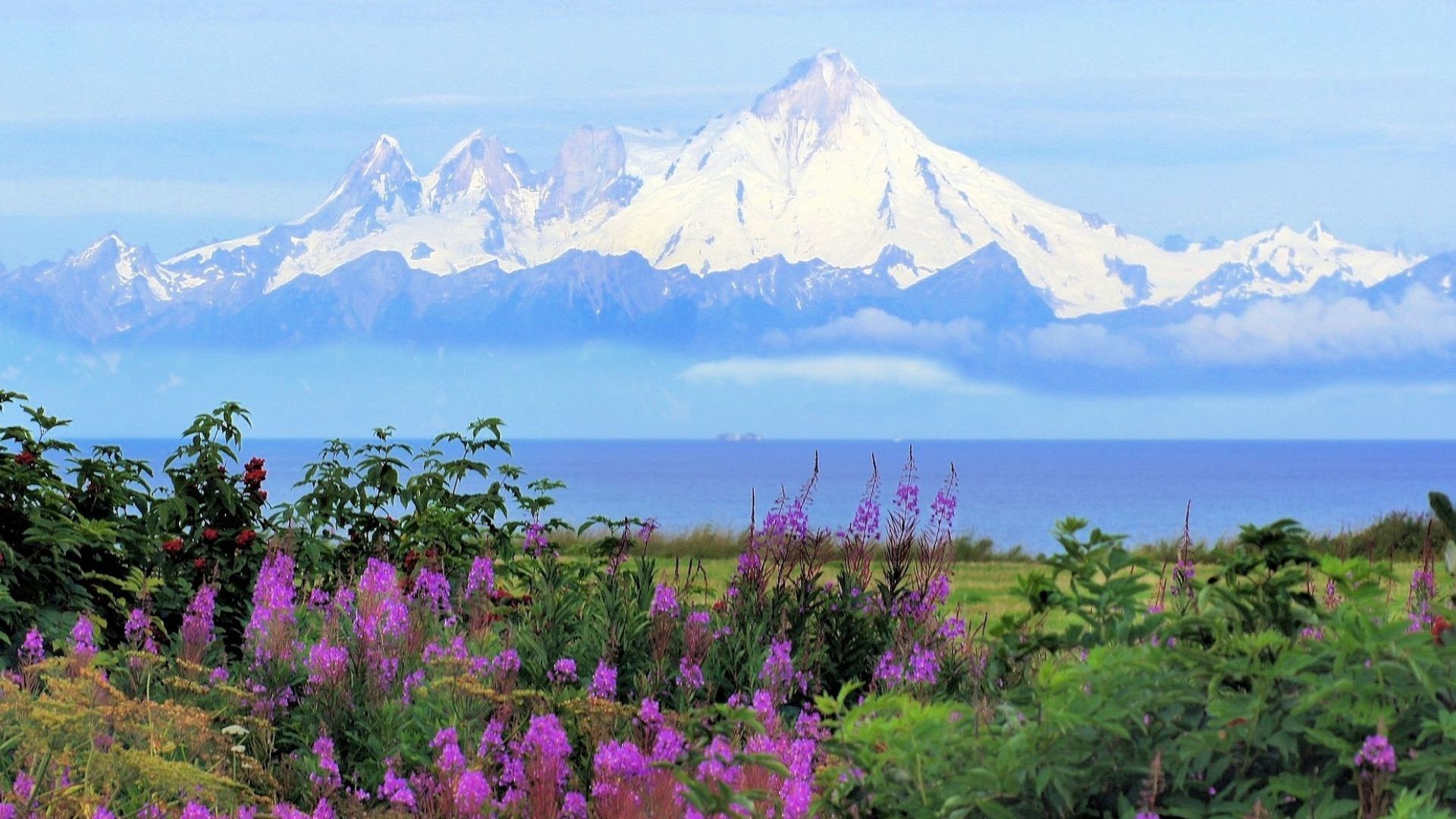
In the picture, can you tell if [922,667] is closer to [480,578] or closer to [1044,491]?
[480,578]

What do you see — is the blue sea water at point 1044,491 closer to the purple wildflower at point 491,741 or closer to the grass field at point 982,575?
the grass field at point 982,575

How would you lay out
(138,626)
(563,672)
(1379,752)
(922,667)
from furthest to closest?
1. (138,626)
2. (922,667)
3. (563,672)
4. (1379,752)

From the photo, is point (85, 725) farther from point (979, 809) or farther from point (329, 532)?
point (329, 532)

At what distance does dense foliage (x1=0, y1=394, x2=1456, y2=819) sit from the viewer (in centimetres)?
274

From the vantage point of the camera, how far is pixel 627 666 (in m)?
5.45

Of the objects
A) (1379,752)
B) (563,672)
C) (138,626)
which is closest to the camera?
(1379,752)

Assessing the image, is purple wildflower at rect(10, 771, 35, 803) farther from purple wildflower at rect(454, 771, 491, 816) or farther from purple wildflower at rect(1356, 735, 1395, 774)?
purple wildflower at rect(1356, 735, 1395, 774)

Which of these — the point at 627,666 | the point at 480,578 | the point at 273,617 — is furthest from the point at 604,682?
the point at 273,617

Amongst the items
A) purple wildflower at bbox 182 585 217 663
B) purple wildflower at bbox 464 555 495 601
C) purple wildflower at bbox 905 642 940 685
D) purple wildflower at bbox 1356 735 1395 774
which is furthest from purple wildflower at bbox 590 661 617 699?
purple wildflower at bbox 1356 735 1395 774

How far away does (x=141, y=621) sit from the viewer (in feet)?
20.0

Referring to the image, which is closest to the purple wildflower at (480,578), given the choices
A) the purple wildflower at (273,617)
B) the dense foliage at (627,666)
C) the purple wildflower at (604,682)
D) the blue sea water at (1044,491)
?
the dense foliage at (627,666)

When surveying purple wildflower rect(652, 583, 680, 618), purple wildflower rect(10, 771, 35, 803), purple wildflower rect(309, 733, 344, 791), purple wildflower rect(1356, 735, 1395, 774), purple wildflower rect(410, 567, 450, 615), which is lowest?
purple wildflower rect(309, 733, 344, 791)

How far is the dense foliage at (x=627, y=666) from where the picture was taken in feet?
9.00

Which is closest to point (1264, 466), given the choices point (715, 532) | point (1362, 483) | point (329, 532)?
point (1362, 483)
